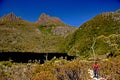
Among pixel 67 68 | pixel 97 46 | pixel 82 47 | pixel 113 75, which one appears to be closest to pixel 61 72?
pixel 67 68

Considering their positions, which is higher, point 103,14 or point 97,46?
point 103,14

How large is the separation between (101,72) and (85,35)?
169063 millimetres

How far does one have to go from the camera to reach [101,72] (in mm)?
22859

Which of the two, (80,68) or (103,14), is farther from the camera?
(103,14)

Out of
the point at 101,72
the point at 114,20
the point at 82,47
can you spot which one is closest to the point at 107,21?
the point at 114,20

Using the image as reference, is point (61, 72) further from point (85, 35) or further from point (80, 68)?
point (85, 35)

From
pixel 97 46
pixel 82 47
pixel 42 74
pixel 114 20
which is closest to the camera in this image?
pixel 42 74

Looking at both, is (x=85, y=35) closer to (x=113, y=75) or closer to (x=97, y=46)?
(x=97, y=46)

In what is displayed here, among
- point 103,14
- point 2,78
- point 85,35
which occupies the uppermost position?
point 103,14

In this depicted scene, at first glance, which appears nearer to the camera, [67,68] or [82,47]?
[67,68]

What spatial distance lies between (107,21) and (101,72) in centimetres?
16848

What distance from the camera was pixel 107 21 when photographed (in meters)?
188

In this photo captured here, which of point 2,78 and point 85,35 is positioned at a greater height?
point 85,35

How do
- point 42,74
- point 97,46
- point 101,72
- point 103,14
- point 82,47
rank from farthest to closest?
point 103,14
point 82,47
point 97,46
point 101,72
point 42,74
